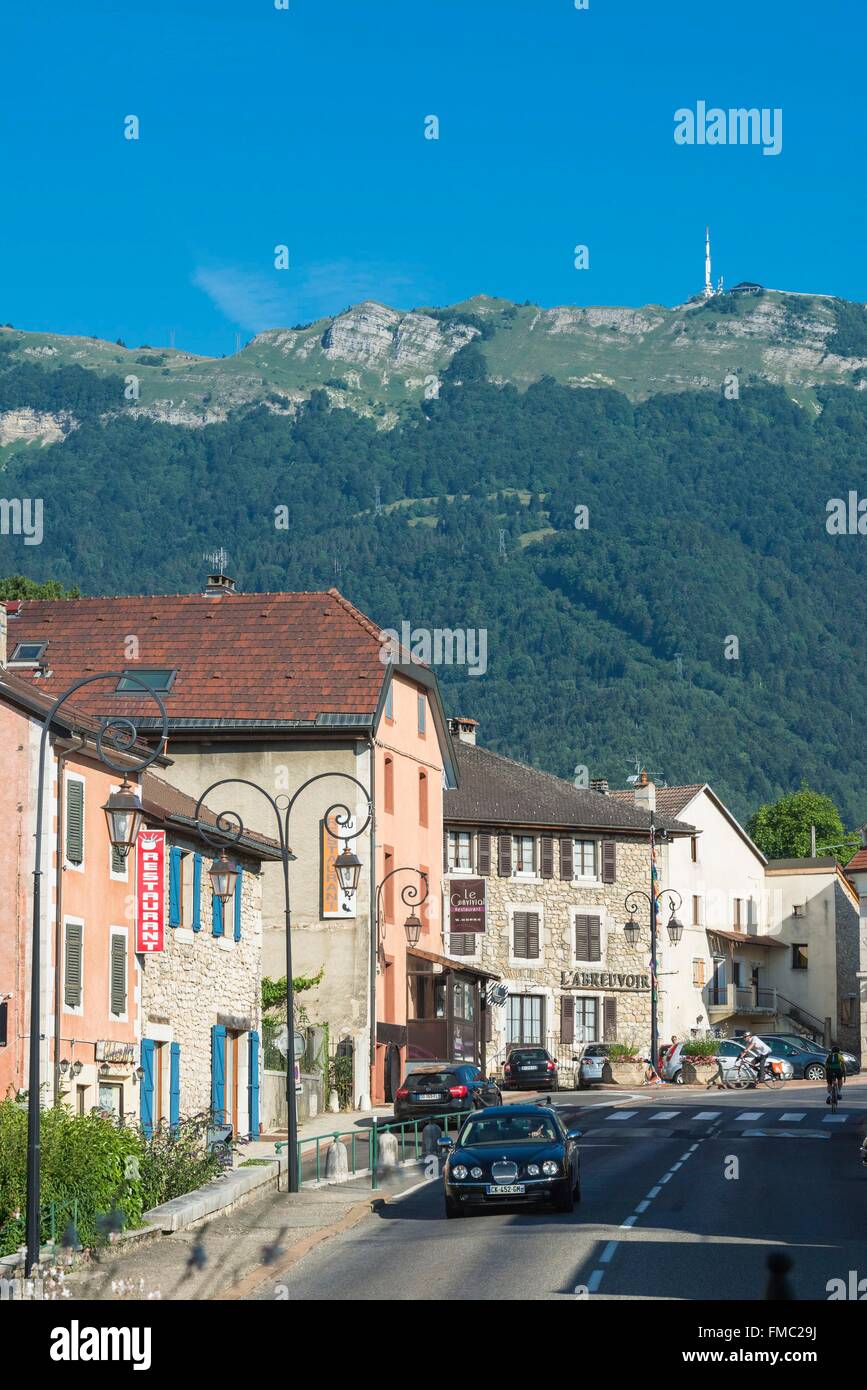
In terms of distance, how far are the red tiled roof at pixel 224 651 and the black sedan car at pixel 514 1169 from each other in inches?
1141

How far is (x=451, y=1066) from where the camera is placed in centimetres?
4647

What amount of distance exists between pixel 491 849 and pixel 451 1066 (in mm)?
34172

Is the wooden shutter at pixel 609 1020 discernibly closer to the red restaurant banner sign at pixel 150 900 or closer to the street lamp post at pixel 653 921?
the street lamp post at pixel 653 921

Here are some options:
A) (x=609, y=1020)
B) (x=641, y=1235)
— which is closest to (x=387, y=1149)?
(x=641, y=1235)

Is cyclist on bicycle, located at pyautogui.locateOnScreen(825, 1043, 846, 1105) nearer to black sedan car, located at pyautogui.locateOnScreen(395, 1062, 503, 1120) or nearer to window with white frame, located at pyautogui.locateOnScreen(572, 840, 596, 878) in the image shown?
black sedan car, located at pyautogui.locateOnScreen(395, 1062, 503, 1120)

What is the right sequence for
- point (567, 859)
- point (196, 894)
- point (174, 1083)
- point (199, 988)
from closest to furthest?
point (174, 1083) < point (196, 894) < point (199, 988) < point (567, 859)

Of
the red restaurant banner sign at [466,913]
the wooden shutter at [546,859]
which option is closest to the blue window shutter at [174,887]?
the red restaurant banner sign at [466,913]

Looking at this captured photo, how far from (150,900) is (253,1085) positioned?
886 cm

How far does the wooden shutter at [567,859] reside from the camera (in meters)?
81.6

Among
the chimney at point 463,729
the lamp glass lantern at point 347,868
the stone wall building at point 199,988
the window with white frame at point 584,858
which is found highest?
the chimney at point 463,729

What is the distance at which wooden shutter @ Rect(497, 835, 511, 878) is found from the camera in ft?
264

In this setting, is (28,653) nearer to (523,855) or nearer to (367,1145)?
(367,1145)

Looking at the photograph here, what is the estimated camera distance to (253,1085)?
45.9 meters

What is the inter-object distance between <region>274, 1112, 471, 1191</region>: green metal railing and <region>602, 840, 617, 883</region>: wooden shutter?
122ft
